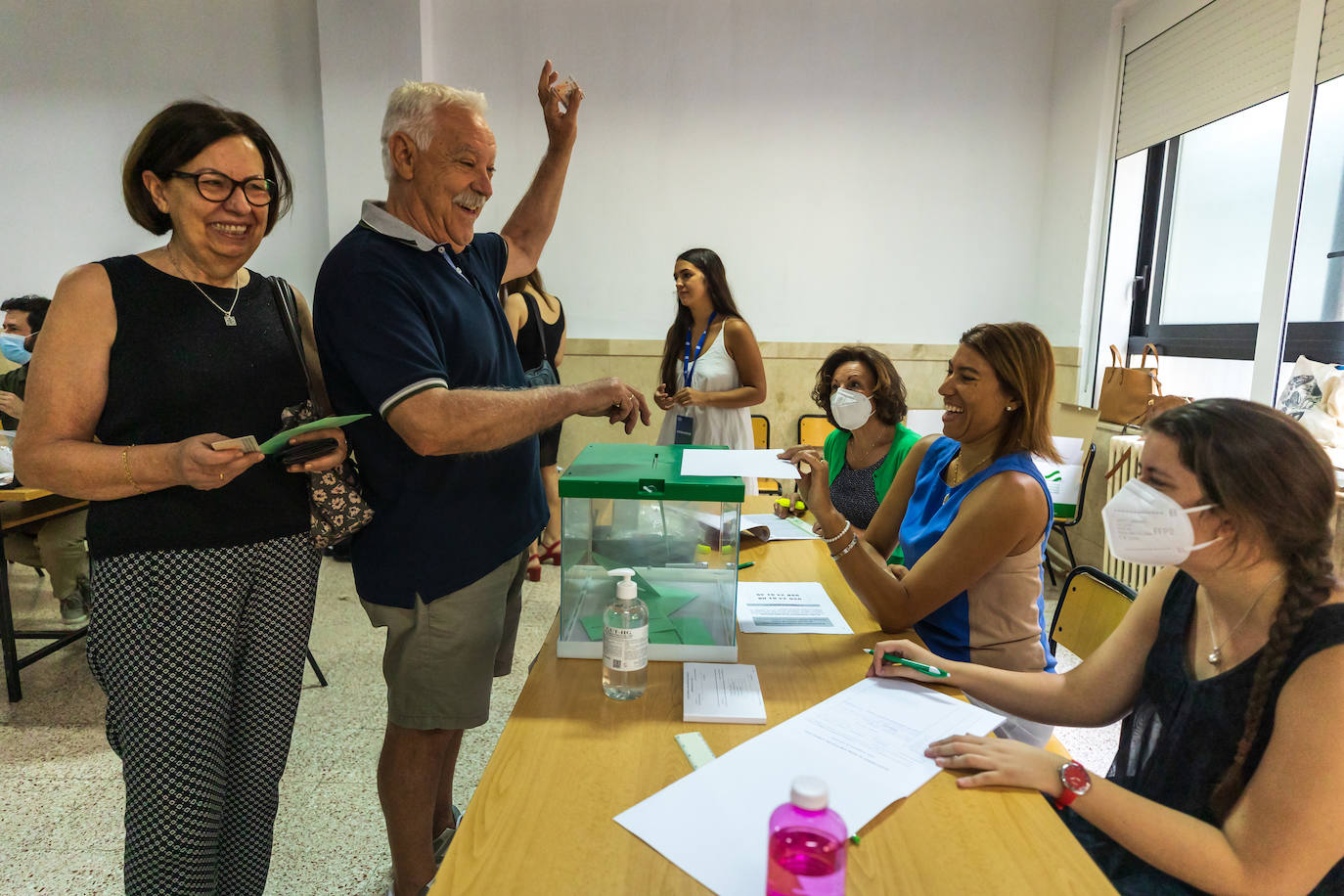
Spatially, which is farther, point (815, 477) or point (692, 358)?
point (692, 358)

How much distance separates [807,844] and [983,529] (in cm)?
97

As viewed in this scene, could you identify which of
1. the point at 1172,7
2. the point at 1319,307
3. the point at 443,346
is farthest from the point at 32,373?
the point at 1172,7

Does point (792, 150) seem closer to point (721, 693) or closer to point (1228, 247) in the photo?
point (1228, 247)

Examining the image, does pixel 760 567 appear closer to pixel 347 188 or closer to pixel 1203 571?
pixel 1203 571

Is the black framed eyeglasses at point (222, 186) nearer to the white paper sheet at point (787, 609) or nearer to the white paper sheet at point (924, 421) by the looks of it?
the white paper sheet at point (787, 609)

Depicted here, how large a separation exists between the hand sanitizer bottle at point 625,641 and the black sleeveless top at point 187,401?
646 mm

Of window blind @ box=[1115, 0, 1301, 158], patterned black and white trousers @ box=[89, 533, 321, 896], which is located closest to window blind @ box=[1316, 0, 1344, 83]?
window blind @ box=[1115, 0, 1301, 158]

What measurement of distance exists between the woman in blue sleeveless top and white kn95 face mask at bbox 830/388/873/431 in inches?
17.5

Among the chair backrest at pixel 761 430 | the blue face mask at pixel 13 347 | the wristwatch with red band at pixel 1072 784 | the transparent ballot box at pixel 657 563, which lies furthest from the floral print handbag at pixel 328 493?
the chair backrest at pixel 761 430

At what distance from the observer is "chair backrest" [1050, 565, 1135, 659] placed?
154 centimetres

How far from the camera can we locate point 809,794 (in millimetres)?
658

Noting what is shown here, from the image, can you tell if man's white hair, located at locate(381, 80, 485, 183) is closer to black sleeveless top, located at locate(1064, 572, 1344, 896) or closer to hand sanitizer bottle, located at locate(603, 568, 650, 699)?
hand sanitizer bottle, located at locate(603, 568, 650, 699)

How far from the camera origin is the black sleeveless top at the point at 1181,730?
0.94 m

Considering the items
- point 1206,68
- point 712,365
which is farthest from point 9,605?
point 1206,68
